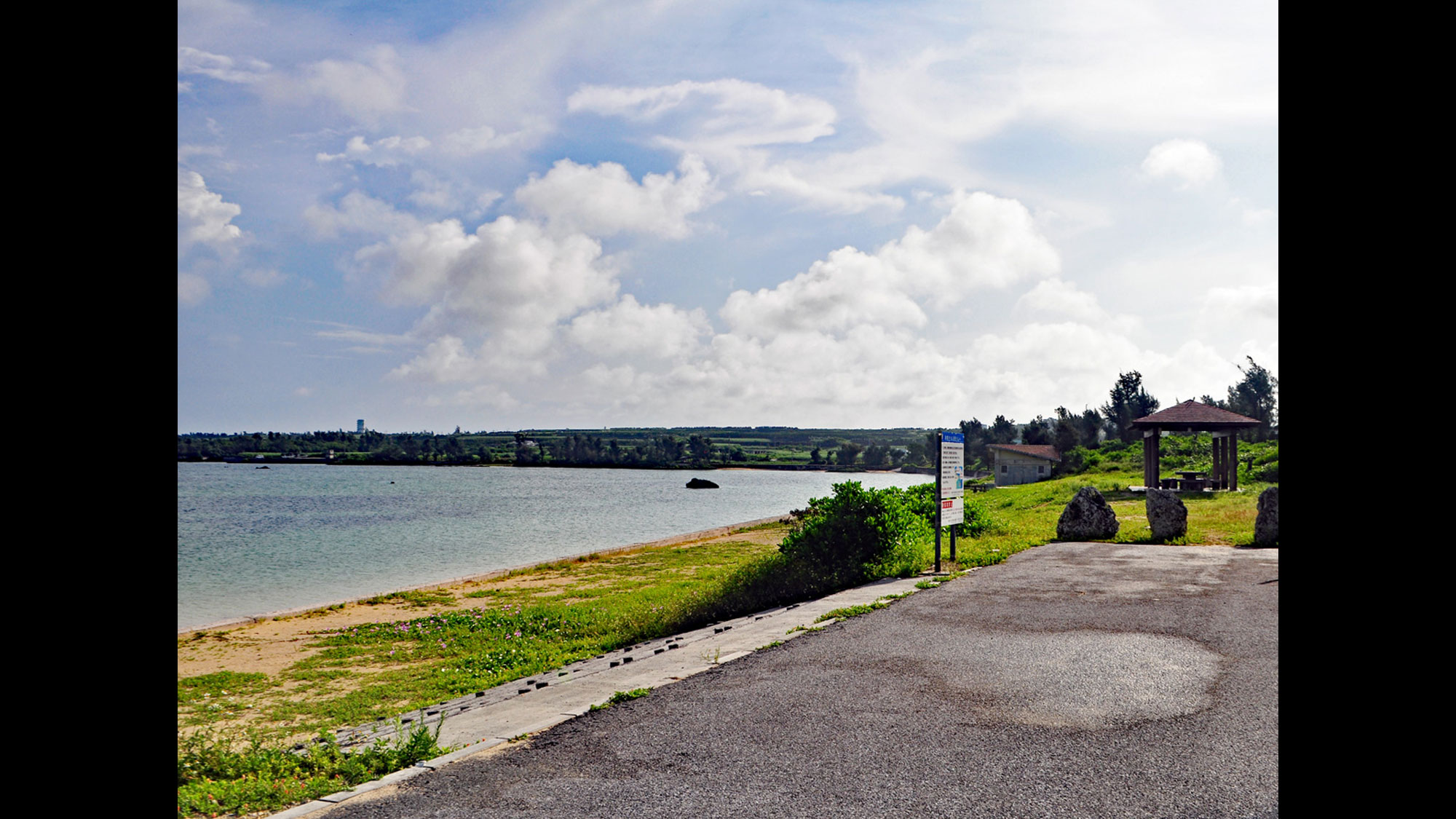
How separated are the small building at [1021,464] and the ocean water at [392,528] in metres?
9.14

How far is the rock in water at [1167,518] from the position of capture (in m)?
17.6

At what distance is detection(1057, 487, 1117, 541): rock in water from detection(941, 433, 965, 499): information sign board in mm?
4406

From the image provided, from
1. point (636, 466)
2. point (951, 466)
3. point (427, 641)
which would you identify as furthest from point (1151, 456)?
point (636, 466)

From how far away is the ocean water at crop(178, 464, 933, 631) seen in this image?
82.1 feet

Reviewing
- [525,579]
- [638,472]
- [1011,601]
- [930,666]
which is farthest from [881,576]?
[638,472]

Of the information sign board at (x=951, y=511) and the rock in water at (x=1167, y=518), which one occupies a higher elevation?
the information sign board at (x=951, y=511)

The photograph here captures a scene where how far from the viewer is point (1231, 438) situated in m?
29.5

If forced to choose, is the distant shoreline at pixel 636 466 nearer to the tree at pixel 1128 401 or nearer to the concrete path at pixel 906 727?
the tree at pixel 1128 401

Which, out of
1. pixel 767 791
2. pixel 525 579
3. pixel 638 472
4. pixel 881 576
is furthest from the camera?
pixel 638 472

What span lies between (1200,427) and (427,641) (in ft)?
81.7

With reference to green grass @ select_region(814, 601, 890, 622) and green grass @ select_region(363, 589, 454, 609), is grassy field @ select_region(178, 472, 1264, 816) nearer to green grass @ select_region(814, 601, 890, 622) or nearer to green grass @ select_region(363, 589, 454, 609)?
green grass @ select_region(363, 589, 454, 609)

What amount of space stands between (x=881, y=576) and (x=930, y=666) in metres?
6.12

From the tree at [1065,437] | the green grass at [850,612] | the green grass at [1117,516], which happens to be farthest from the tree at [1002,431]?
the green grass at [850,612]
